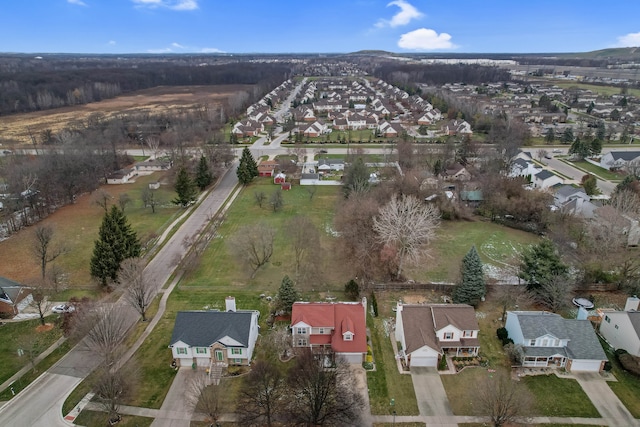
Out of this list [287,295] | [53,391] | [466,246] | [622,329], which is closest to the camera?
Answer: [53,391]

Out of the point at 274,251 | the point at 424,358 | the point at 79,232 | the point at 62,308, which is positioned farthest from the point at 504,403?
the point at 79,232

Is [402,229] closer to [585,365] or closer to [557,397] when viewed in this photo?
[585,365]

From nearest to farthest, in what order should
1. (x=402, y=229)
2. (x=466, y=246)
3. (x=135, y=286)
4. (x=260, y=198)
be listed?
1. (x=135, y=286)
2. (x=402, y=229)
3. (x=466, y=246)
4. (x=260, y=198)

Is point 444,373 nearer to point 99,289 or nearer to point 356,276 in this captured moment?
point 356,276

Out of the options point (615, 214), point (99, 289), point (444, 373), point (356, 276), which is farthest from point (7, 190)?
point (615, 214)

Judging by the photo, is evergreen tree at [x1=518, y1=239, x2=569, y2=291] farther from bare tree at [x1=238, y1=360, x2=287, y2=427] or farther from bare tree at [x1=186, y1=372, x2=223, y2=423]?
bare tree at [x1=186, y1=372, x2=223, y2=423]

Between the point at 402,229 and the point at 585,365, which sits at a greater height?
the point at 402,229

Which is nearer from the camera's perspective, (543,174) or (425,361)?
(425,361)
